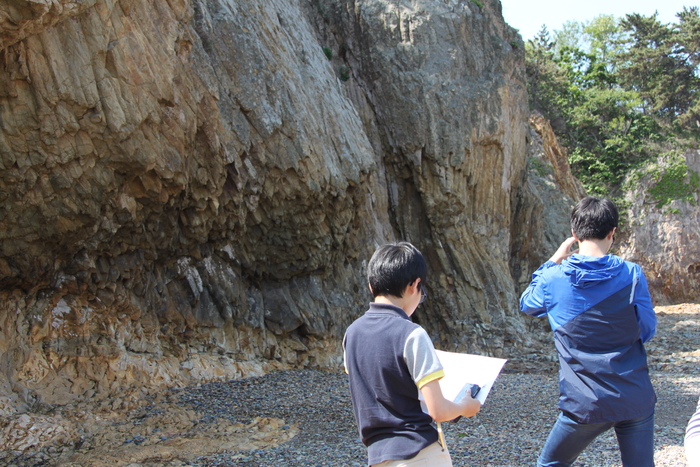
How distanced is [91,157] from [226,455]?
364 cm

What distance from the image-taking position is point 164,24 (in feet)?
21.7

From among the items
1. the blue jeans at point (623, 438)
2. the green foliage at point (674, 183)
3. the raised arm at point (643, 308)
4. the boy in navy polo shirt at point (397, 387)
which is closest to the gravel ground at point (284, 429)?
the blue jeans at point (623, 438)

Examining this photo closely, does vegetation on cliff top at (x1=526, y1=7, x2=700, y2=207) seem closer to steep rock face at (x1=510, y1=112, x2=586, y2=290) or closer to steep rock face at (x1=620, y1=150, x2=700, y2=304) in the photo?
steep rock face at (x1=620, y1=150, x2=700, y2=304)

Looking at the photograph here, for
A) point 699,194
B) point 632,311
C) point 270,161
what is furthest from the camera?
point 699,194

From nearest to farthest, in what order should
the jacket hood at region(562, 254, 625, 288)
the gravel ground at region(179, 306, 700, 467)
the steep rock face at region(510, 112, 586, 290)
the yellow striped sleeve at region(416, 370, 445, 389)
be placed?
1. the yellow striped sleeve at region(416, 370, 445, 389)
2. the jacket hood at region(562, 254, 625, 288)
3. the gravel ground at region(179, 306, 700, 467)
4. the steep rock face at region(510, 112, 586, 290)

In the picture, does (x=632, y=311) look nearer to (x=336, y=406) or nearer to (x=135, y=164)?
(x=336, y=406)

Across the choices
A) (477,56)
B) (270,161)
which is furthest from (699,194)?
(270,161)

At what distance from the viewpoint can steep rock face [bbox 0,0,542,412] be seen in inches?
232

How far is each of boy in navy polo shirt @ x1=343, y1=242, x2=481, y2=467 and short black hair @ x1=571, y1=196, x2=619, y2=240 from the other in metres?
1.28

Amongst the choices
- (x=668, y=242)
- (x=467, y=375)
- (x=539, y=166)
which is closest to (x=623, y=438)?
(x=467, y=375)

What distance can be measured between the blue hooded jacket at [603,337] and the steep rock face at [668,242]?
68.1 feet

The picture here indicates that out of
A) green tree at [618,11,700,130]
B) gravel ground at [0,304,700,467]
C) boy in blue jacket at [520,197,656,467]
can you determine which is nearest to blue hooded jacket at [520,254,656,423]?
boy in blue jacket at [520,197,656,467]

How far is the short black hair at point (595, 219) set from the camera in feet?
9.48

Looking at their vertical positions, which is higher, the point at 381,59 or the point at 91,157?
the point at 381,59
